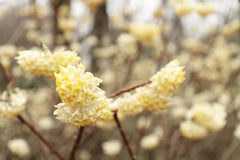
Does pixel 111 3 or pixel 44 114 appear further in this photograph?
pixel 111 3

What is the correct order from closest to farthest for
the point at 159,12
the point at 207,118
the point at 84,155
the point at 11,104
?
the point at 11,104 → the point at 207,118 → the point at 159,12 → the point at 84,155

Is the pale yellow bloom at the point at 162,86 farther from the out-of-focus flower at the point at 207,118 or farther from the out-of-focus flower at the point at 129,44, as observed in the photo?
the out-of-focus flower at the point at 129,44

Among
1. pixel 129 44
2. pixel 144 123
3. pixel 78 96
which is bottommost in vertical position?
pixel 78 96

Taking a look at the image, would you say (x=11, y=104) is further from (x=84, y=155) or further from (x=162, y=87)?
(x=84, y=155)

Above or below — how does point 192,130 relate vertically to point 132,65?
below

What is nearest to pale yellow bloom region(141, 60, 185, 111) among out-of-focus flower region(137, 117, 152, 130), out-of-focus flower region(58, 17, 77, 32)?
out-of-focus flower region(137, 117, 152, 130)

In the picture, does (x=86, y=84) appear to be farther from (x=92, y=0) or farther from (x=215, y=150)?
(x=215, y=150)

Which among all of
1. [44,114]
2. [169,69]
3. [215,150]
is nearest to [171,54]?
[215,150]

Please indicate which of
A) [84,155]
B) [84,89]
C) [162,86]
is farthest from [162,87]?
[84,155]
